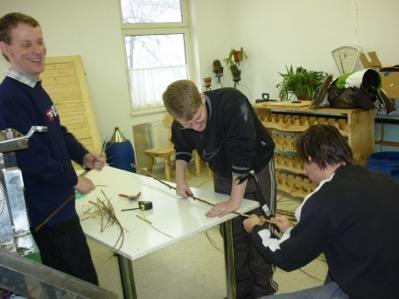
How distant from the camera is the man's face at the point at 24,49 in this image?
157 centimetres

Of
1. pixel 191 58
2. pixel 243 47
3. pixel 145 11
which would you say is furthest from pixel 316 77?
pixel 145 11

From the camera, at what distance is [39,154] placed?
5.01 feet

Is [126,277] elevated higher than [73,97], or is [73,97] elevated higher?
[73,97]

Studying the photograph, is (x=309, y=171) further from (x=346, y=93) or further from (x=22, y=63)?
(x=346, y=93)

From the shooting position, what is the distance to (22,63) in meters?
1.59

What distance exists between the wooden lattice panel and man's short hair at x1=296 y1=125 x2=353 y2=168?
11.5ft

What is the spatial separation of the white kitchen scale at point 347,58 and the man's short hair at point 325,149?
2715 millimetres

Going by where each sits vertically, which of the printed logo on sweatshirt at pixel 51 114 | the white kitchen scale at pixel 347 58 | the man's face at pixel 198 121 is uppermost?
the white kitchen scale at pixel 347 58

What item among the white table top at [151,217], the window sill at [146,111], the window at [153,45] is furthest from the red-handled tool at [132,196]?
the window at [153,45]

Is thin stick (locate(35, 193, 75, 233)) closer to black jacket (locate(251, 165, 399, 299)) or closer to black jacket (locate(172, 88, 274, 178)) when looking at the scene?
black jacket (locate(172, 88, 274, 178))

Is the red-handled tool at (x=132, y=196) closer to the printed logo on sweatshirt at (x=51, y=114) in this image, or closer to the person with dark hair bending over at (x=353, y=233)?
the printed logo on sweatshirt at (x=51, y=114)

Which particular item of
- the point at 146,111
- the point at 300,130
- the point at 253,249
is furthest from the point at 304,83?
the point at 253,249

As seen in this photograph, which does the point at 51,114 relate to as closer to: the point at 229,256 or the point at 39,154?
the point at 39,154

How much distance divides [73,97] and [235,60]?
7.21 feet
